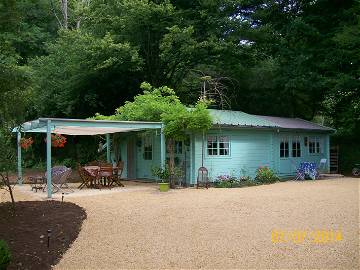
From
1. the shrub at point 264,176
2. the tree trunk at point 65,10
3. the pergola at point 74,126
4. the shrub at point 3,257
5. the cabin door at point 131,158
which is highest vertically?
the tree trunk at point 65,10

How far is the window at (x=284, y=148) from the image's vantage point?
1866 cm

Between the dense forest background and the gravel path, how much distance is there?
387 inches

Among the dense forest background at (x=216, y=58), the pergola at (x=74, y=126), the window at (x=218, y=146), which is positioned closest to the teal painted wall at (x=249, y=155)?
the window at (x=218, y=146)

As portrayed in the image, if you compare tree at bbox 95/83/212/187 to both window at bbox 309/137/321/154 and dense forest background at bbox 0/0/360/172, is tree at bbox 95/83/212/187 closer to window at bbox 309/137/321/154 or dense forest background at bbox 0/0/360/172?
dense forest background at bbox 0/0/360/172

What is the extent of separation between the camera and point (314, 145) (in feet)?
66.9

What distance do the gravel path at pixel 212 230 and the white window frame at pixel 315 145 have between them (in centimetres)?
807

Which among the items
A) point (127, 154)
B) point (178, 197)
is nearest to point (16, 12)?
point (178, 197)

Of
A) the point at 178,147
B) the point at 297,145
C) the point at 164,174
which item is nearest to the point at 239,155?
the point at 178,147

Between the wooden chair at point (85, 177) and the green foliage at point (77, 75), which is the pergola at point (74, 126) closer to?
the wooden chair at point (85, 177)

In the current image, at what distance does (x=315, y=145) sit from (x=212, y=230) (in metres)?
14.1

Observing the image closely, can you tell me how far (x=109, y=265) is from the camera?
566 cm

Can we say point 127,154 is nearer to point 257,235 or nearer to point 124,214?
point 124,214

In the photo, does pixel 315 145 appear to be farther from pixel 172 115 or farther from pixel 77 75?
pixel 77 75

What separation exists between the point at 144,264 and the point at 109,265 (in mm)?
440
